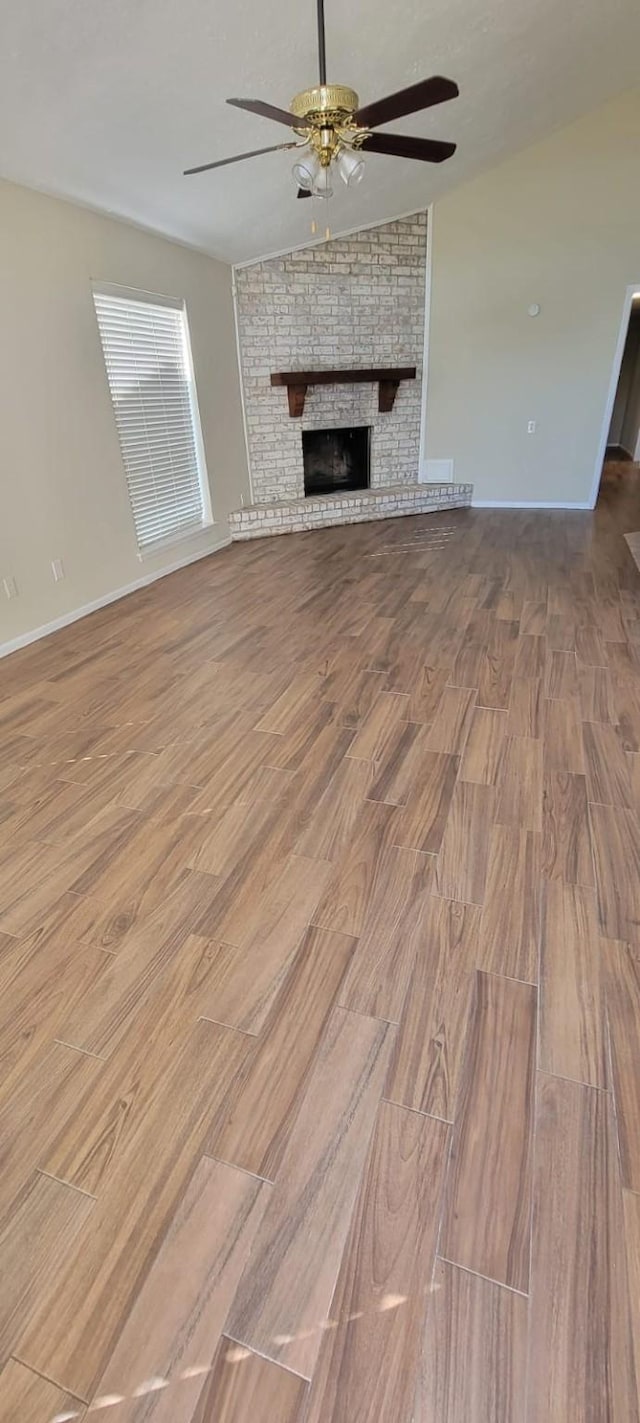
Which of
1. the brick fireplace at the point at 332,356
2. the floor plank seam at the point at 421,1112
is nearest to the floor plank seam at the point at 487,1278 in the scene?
the floor plank seam at the point at 421,1112

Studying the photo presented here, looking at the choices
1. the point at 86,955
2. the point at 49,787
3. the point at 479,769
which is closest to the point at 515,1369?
the point at 86,955

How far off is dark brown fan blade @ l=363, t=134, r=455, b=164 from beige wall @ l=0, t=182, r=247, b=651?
1887 millimetres

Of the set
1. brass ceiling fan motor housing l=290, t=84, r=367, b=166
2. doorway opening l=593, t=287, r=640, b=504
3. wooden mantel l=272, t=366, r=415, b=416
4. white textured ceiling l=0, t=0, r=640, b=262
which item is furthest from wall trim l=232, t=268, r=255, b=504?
doorway opening l=593, t=287, r=640, b=504

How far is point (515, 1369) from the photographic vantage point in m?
0.88

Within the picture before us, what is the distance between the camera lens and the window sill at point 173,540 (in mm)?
4691

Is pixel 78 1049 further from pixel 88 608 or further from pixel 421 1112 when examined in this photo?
pixel 88 608

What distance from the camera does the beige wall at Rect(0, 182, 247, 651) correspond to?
332 cm

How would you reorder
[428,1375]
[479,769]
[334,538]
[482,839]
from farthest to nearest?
[334,538], [479,769], [482,839], [428,1375]

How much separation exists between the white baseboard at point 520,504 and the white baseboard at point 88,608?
320cm

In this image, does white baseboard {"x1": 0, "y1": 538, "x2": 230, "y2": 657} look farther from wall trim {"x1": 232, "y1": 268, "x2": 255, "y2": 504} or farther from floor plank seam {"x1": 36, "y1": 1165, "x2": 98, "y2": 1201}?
floor plank seam {"x1": 36, "y1": 1165, "x2": 98, "y2": 1201}

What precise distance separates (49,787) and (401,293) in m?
6.31

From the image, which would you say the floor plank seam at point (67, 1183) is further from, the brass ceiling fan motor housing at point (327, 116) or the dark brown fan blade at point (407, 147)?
the dark brown fan blade at point (407, 147)

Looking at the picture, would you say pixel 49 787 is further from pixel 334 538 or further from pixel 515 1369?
pixel 334 538

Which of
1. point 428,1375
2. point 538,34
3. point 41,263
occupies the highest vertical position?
point 538,34
